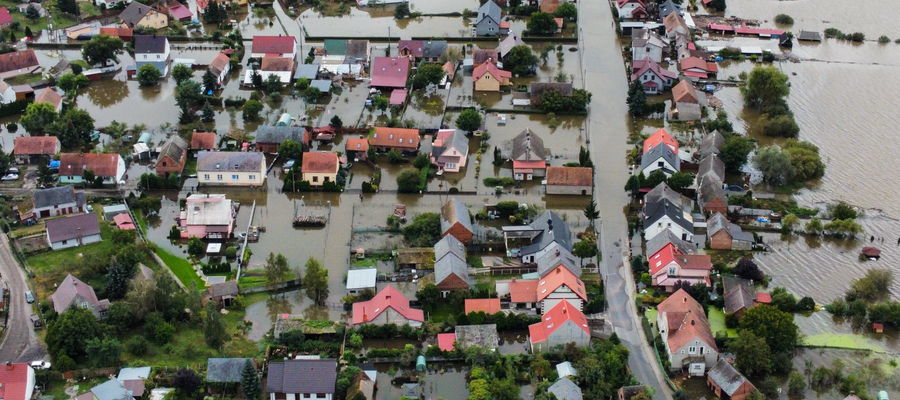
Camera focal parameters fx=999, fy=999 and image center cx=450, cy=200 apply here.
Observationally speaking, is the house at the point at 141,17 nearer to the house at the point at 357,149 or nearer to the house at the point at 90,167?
the house at the point at 90,167

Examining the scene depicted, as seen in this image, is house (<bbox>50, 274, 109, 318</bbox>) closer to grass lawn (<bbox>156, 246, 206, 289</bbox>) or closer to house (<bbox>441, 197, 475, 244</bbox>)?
grass lawn (<bbox>156, 246, 206, 289</bbox>)

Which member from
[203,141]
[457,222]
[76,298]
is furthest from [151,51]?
[457,222]

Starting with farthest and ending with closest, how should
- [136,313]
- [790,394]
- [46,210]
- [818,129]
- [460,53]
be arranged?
[460,53]
[818,129]
[46,210]
[136,313]
[790,394]

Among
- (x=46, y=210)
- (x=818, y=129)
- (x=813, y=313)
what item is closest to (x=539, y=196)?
(x=813, y=313)

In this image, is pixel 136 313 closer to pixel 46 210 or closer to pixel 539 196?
pixel 46 210

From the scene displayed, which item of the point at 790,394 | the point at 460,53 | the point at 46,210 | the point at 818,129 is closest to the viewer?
the point at 790,394

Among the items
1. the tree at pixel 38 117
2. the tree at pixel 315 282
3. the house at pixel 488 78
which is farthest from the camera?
the house at pixel 488 78

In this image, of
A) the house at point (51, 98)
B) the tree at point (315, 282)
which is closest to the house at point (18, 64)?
the house at point (51, 98)
